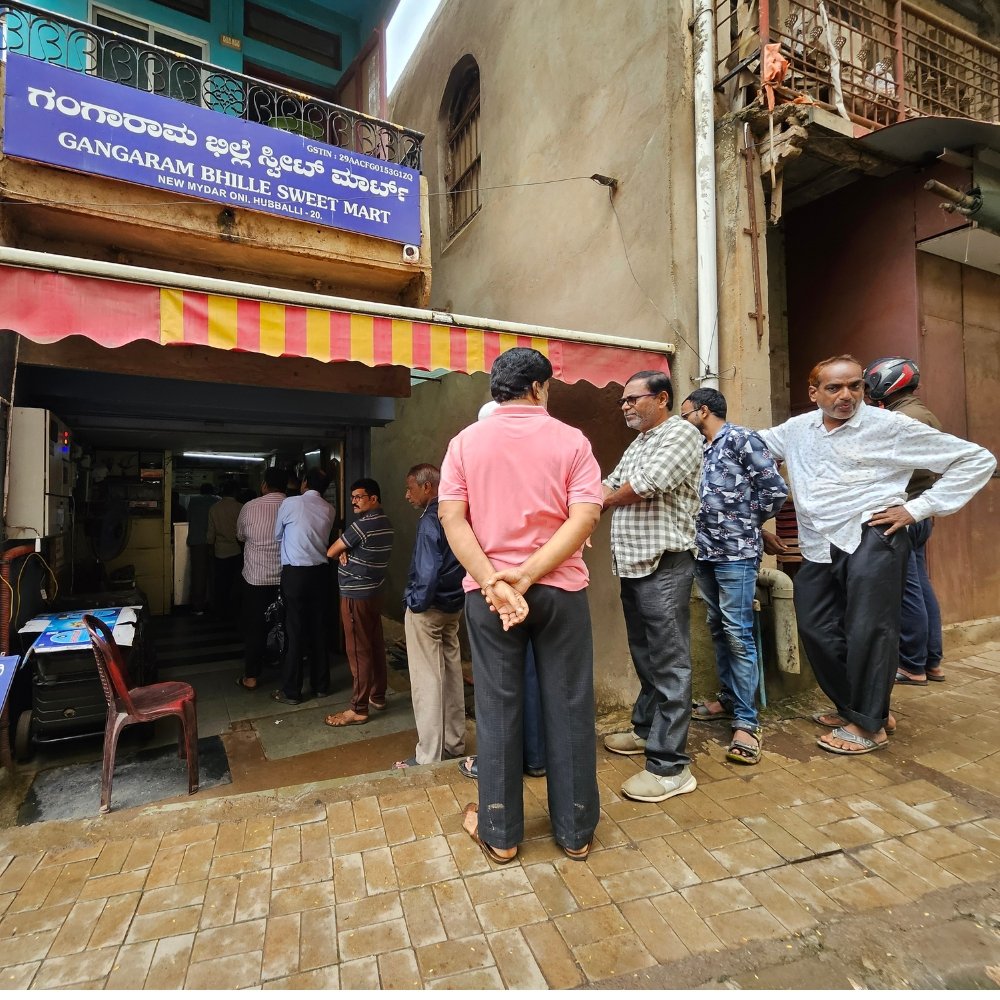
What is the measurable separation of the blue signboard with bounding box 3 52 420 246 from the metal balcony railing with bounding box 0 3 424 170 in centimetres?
33

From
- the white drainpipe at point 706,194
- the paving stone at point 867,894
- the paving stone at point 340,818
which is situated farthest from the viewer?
the white drainpipe at point 706,194

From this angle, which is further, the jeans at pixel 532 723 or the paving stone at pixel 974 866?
the jeans at pixel 532 723

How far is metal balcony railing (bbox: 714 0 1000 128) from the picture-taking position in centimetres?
430

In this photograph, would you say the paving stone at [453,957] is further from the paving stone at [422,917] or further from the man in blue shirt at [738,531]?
the man in blue shirt at [738,531]

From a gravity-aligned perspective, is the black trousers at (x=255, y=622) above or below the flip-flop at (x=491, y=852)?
above

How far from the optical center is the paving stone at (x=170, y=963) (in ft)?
5.80

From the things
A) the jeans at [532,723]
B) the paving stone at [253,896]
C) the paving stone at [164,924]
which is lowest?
the paving stone at [164,924]

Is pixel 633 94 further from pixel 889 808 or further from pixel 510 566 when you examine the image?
pixel 889 808

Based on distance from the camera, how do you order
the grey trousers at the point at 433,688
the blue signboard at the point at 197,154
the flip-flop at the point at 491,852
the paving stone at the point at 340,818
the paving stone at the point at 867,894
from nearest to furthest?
the paving stone at the point at 867,894 → the flip-flop at the point at 491,852 → the paving stone at the point at 340,818 → the grey trousers at the point at 433,688 → the blue signboard at the point at 197,154

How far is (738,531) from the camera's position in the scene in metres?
3.21

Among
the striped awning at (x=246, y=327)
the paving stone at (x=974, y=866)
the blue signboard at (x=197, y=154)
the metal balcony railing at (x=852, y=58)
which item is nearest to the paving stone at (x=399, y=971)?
the paving stone at (x=974, y=866)

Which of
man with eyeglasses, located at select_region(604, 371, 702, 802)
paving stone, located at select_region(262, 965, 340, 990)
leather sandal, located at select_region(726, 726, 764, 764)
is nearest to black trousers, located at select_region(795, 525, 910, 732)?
leather sandal, located at select_region(726, 726, 764, 764)

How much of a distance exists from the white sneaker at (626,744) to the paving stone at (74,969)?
7.80 feet

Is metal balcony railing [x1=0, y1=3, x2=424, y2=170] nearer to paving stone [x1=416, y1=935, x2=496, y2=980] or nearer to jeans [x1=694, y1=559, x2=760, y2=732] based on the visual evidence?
jeans [x1=694, y1=559, x2=760, y2=732]
